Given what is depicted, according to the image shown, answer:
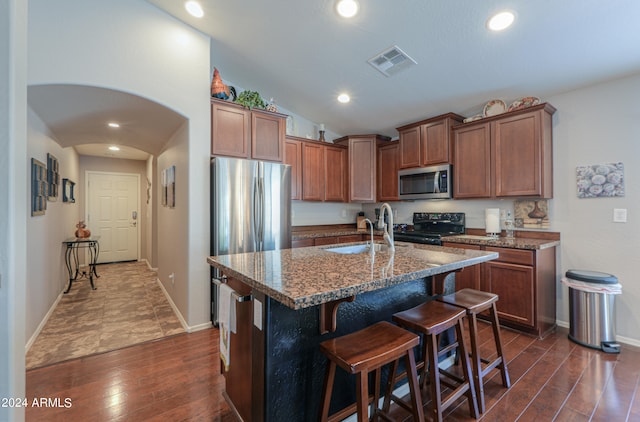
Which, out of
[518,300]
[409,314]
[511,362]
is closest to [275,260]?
[409,314]

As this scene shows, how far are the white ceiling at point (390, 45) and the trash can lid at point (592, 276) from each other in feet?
6.15

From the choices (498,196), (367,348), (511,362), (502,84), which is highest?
(502,84)

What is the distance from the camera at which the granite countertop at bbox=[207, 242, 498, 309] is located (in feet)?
3.39

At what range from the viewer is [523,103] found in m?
3.05

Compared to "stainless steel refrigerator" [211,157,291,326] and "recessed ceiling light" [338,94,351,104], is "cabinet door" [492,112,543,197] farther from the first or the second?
"stainless steel refrigerator" [211,157,291,326]

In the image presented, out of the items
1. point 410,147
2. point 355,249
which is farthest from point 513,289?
point 410,147

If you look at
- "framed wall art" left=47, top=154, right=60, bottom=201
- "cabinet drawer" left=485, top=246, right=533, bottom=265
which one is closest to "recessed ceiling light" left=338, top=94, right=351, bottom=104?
"cabinet drawer" left=485, top=246, right=533, bottom=265

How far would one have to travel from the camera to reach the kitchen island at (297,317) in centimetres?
117

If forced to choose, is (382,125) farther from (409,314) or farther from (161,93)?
(409,314)

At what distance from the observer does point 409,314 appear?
5.22 feet

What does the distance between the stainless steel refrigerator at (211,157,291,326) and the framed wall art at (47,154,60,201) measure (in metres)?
2.00

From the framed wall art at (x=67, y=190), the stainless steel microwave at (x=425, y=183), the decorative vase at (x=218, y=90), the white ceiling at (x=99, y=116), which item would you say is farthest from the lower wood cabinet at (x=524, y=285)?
the framed wall art at (x=67, y=190)

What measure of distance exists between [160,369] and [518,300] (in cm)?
332

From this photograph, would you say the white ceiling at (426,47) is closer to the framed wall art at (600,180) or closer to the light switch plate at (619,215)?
the framed wall art at (600,180)
